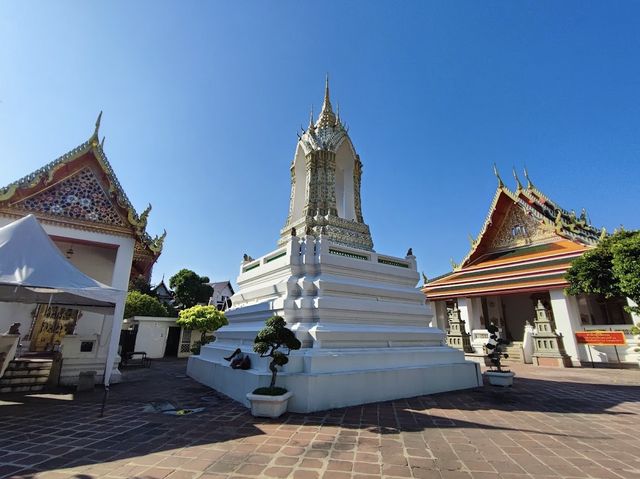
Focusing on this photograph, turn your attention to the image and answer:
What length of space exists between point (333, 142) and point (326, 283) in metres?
7.38

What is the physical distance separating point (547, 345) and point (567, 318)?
151 centimetres

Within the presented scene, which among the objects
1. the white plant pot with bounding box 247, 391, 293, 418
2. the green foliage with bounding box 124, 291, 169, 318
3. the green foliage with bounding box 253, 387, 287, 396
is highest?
the green foliage with bounding box 124, 291, 169, 318

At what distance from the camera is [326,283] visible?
7281 mm

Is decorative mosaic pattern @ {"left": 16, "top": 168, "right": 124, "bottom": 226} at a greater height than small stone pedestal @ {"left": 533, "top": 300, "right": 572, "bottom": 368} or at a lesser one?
greater

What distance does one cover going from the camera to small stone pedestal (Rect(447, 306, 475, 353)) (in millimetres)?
17219

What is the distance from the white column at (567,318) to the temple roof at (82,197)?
16678 millimetres

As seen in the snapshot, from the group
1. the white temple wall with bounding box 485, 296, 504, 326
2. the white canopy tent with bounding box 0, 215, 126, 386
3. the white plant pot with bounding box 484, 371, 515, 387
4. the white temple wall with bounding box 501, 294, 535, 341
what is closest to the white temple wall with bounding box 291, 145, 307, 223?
the white canopy tent with bounding box 0, 215, 126, 386

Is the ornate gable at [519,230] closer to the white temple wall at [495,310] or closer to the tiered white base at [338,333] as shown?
the white temple wall at [495,310]

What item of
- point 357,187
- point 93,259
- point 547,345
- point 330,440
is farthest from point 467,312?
point 93,259

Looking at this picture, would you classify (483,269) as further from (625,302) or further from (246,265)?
(246,265)

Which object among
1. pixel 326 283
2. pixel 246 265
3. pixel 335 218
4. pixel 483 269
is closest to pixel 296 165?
pixel 335 218

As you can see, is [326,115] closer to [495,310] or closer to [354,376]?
[354,376]

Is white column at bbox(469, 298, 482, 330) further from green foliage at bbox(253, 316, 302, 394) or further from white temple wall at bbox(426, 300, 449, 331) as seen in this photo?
green foliage at bbox(253, 316, 302, 394)

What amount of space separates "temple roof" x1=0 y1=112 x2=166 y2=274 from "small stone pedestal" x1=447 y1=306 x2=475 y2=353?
50.5ft
